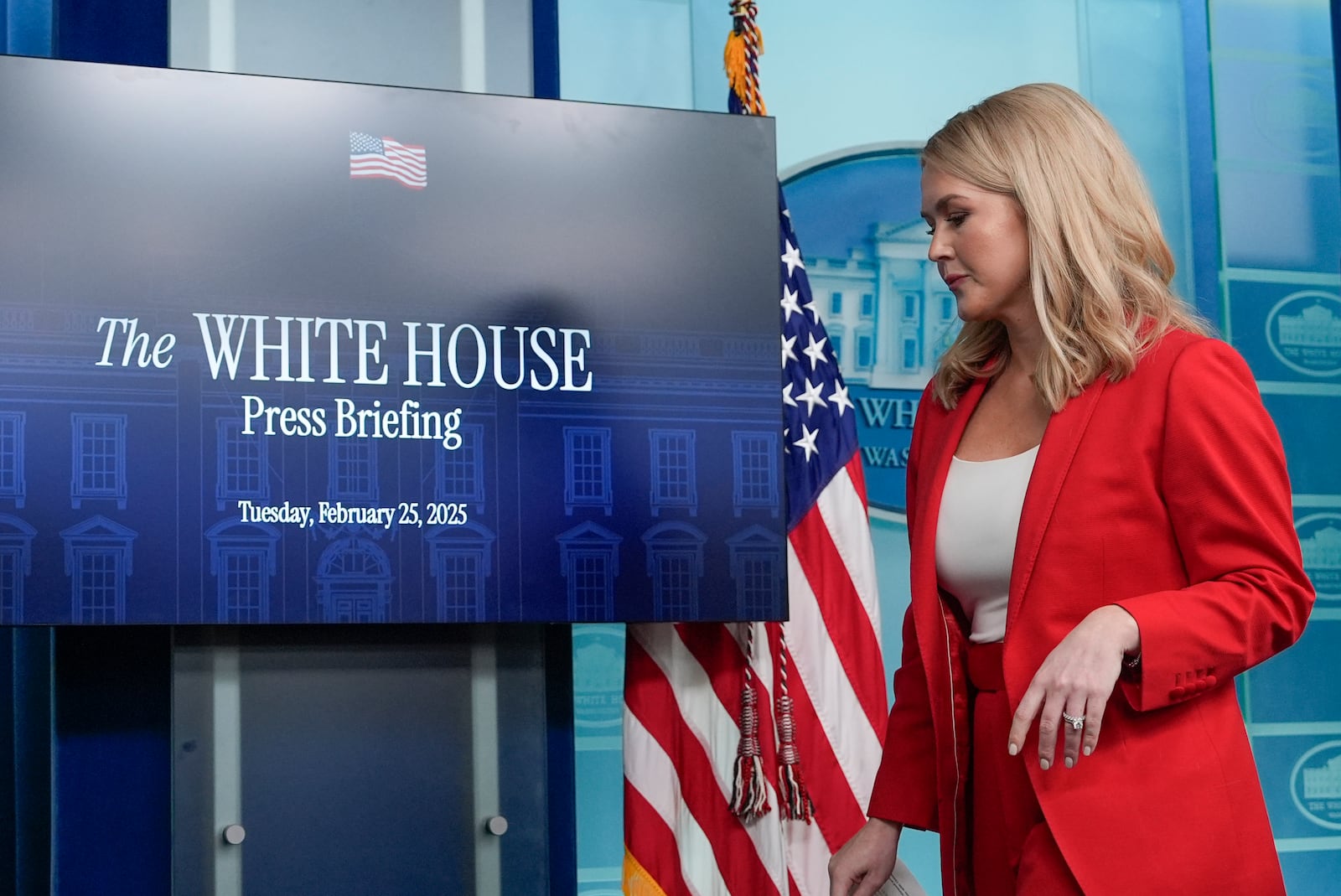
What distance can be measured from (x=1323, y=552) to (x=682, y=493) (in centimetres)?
275

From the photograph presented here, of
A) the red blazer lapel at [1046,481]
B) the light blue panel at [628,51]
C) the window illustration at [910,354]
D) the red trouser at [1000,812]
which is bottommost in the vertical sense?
the red trouser at [1000,812]

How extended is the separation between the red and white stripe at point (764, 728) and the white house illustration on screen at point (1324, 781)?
6.95 ft

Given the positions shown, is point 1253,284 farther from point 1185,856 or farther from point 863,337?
point 1185,856

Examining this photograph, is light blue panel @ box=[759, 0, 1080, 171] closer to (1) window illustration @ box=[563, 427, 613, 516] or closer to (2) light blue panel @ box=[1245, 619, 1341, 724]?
(1) window illustration @ box=[563, 427, 613, 516]

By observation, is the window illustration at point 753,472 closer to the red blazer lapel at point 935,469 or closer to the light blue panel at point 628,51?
the red blazer lapel at point 935,469

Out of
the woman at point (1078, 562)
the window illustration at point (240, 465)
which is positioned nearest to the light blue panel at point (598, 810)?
the window illustration at point (240, 465)

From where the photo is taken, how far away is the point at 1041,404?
64.4 inches

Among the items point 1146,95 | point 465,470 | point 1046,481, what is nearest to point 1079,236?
point 1046,481

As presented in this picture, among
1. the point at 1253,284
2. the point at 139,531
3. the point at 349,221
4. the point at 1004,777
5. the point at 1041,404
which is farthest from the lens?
the point at 1253,284

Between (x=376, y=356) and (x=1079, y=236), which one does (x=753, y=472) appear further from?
(x=1079, y=236)

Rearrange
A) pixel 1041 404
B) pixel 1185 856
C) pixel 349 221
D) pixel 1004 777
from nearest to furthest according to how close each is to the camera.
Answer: pixel 1185 856 → pixel 1004 777 → pixel 1041 404 → pixel 349 221

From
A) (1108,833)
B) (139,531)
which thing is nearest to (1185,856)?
(1108,833)

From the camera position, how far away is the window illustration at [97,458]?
223cm

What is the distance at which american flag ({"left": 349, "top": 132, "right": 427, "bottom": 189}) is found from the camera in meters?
2.43
